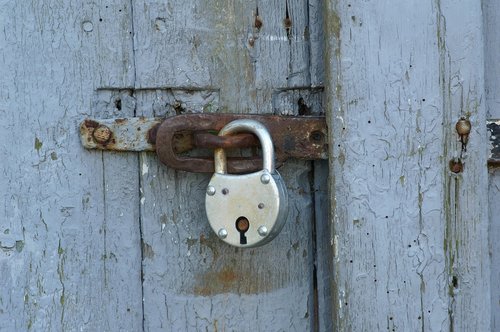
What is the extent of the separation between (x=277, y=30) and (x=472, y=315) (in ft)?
1.44

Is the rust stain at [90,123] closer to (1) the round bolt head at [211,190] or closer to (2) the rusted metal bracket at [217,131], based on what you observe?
(2) the rusted metal bracket at [217,131]

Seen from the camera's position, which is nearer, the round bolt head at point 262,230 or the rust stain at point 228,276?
the round bolt head at point 262,230

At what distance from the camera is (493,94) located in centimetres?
87

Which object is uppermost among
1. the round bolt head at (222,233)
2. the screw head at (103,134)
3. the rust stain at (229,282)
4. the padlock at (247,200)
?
the screw head at (103,134)

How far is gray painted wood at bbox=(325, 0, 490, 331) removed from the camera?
2.73 feet

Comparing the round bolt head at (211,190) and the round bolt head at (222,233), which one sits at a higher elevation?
the round bolt head at (211,190)

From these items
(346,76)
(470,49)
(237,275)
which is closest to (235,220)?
(237,275)

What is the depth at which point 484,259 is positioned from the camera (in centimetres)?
85

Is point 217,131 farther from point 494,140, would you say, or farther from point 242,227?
point 494,140

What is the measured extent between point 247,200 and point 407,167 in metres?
0.20

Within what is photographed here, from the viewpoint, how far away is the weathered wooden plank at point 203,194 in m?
0.88

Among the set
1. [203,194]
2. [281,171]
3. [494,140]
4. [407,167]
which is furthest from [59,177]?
[494,140]

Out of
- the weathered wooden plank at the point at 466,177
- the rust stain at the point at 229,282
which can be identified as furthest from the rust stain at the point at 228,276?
the weathered wooden plank at the point at 466,177

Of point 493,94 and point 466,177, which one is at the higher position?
point 493,94
